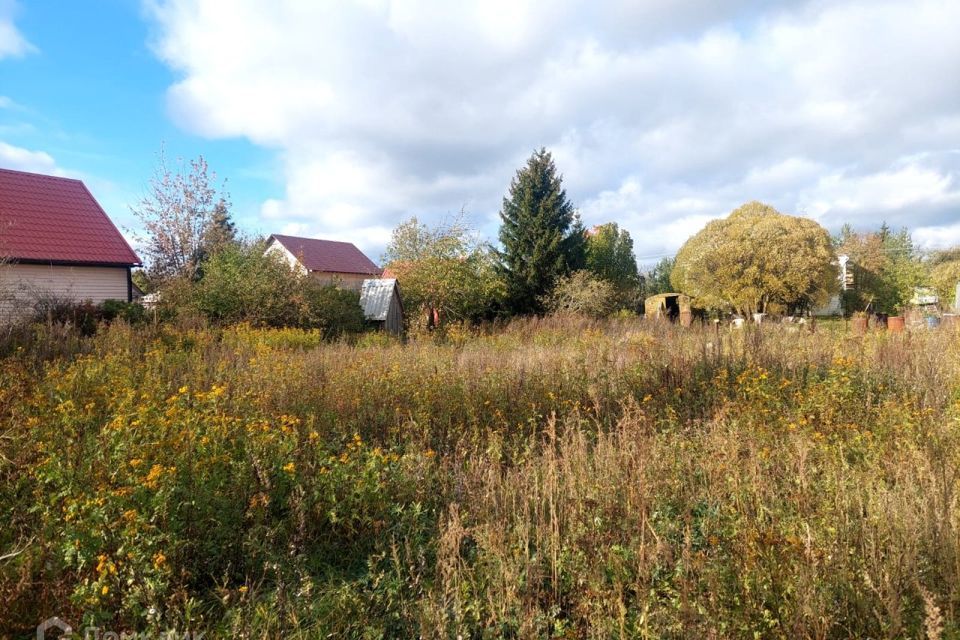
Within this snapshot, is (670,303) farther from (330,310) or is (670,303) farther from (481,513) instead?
(481,513)

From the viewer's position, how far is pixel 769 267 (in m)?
21.3

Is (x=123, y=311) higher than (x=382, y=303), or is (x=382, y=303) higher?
(x=382, y=303)

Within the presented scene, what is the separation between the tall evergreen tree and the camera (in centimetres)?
2350

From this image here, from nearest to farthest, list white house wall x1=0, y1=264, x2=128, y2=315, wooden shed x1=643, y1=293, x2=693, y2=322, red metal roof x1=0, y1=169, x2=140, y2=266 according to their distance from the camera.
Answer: white house wall x1=0, y1=264, x2=128, y2=315 → red metal roof x1=0, y1=169, x2=140, y2=266 → wooden shed x1=643, y1=293, x2=693, y2=322

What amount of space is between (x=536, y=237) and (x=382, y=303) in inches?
370

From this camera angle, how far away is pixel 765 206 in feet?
88.7

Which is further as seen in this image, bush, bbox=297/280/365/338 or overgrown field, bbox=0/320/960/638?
bush, bbox=297/280/365/338

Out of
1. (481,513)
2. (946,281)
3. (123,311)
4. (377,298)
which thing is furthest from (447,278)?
(946,281)

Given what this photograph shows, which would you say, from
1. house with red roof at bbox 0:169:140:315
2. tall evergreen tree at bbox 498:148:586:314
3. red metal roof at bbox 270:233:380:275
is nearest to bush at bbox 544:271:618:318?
tall evergreen tree at bbox 498:148:586:314

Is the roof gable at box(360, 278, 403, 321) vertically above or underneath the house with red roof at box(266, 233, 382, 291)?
underneath

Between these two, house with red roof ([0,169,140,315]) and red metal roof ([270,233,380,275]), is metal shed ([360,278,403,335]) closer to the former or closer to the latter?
house with red roof ([0,169,140,315])

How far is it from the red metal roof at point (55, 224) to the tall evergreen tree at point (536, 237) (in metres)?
15.0

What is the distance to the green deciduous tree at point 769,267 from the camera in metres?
21.2

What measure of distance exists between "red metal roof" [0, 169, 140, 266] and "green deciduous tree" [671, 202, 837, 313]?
23.1m
